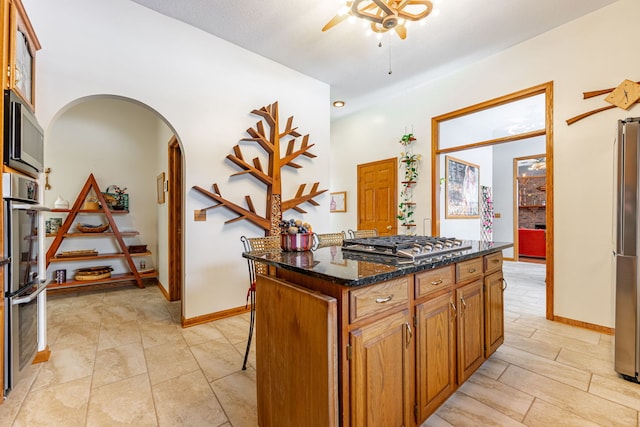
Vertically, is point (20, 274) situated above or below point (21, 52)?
below

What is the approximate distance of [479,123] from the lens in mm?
4523

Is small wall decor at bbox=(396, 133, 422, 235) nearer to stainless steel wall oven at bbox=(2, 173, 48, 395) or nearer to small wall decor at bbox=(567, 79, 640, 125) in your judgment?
small wall decor at bbox=(567, 79, 640, 125)

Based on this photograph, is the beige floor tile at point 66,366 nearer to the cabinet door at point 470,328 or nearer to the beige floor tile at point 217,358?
the beige floor tile at point 217,358

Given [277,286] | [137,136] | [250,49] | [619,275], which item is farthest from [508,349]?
[137,136]

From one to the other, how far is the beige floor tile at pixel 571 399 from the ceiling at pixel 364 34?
289 cm

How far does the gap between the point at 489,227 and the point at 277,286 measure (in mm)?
6631

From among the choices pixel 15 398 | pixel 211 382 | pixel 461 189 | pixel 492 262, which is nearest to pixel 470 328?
pixel 492 262

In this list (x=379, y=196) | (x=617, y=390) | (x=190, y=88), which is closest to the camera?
(x=617, y=390)

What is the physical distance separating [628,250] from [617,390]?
90 cm

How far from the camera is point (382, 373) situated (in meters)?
1.12

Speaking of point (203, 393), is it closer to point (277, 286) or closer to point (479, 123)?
point (277, 286)

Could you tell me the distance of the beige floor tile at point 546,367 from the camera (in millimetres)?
1837

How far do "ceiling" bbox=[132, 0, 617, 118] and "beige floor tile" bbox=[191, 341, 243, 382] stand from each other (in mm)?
3106

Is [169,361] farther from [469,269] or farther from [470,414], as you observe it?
[469,269]
